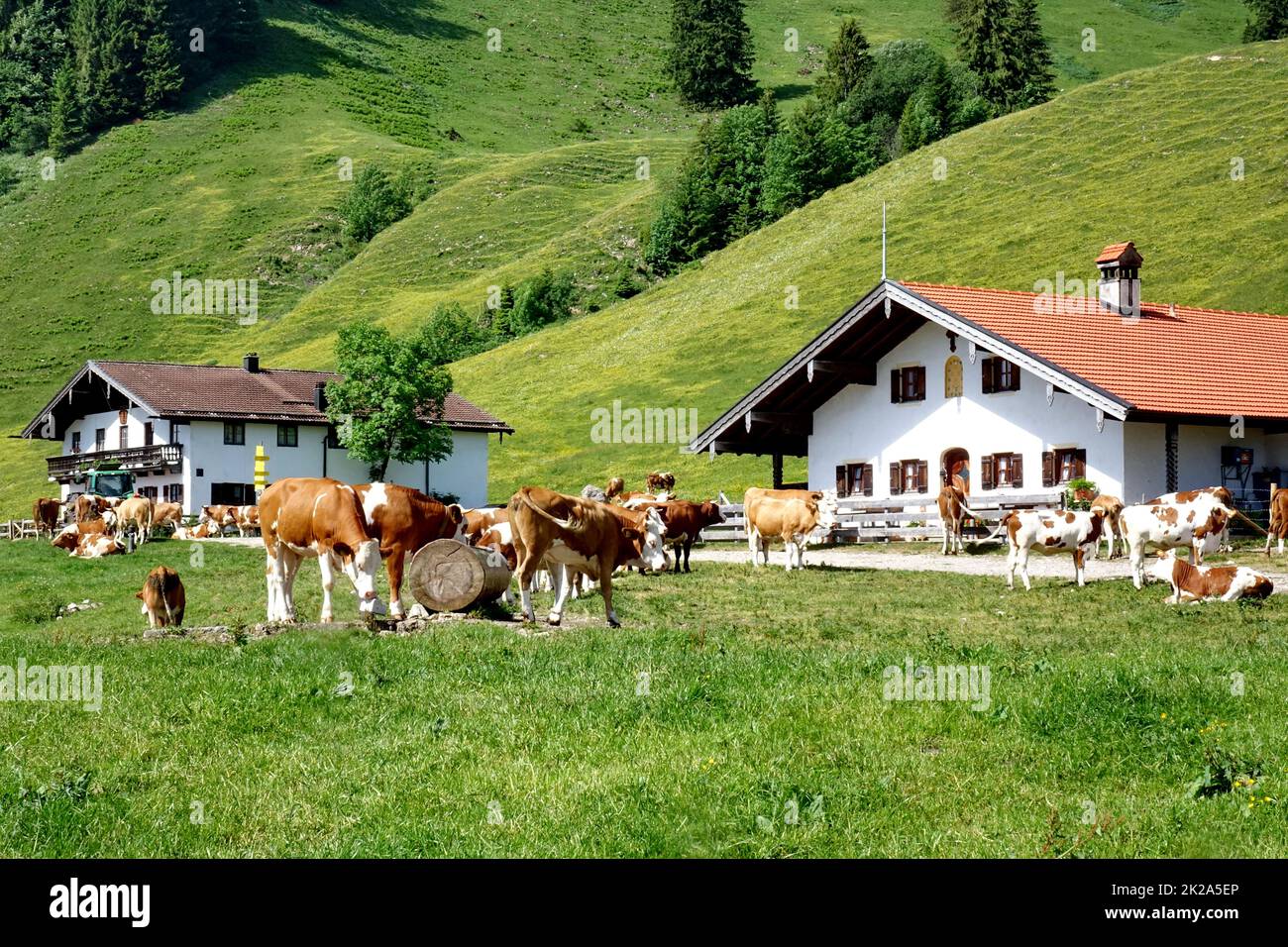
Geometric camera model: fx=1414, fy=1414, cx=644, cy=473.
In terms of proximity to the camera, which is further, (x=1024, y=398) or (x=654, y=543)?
(x=1024, y=398)

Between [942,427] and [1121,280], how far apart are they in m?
9.02

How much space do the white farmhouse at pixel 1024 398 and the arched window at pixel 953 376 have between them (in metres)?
0.04

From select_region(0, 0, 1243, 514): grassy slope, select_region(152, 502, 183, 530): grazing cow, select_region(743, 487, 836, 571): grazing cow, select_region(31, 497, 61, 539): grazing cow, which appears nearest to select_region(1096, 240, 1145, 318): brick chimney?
select_region(743, 487, 836, 571): grazing cow

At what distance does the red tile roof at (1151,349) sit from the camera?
128 ft

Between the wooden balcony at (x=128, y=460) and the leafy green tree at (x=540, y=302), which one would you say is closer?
the wooden balcony at (x=128, y=460)

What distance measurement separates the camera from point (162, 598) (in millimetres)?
22391

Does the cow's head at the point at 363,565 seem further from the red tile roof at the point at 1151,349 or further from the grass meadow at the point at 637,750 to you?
the red tile roof at the point at 1151,349

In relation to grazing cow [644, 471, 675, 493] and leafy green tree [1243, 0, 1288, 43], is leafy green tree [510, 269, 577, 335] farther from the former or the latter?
leafy green tree [1243, 0, 1288, 43]

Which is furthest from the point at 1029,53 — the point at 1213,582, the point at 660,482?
the point at 1213,582

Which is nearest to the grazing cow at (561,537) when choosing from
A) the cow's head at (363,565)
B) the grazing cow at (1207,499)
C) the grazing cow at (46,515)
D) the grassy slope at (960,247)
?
the cow's head at (363,565)

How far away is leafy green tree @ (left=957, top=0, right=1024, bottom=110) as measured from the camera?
486ft

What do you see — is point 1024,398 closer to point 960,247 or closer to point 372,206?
point 960,247

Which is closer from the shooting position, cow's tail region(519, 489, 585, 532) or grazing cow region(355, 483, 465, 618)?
cow's tail region(519, 489, 585, 532)

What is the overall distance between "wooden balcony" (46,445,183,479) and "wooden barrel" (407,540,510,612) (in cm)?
5233
